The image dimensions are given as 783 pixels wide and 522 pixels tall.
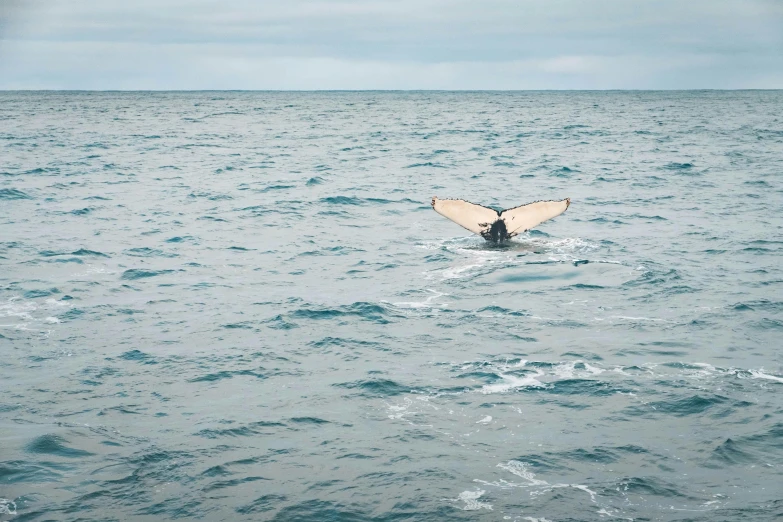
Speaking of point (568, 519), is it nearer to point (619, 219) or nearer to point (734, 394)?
point (734, 394)

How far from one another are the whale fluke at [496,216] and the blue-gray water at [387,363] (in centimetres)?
72

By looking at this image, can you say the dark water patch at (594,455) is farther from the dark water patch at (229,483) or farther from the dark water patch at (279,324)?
the dark water patch at (279,324)

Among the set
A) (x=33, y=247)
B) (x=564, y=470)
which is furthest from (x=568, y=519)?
(x=33, y=247)

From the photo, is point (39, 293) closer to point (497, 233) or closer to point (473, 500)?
point (497, 233)

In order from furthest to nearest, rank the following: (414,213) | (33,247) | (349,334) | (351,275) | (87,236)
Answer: (414,213) → (87,236) → (33,247) → (351,275) → (349,334)

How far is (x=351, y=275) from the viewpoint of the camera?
22.4 metres

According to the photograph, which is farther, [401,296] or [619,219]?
[619,219]

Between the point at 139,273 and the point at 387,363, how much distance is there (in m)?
10.00

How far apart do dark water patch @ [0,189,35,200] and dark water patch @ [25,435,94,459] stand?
2743 centimetres

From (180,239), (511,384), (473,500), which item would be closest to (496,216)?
(180,239)

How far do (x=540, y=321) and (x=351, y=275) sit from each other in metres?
6.27

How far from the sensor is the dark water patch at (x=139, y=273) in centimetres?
2226

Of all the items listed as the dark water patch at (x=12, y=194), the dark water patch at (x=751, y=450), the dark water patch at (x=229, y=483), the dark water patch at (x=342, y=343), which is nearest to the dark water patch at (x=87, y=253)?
the dark water patch at (x=342, y=343)

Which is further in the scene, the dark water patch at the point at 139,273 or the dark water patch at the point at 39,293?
the dark water patch at the point at 139,273
